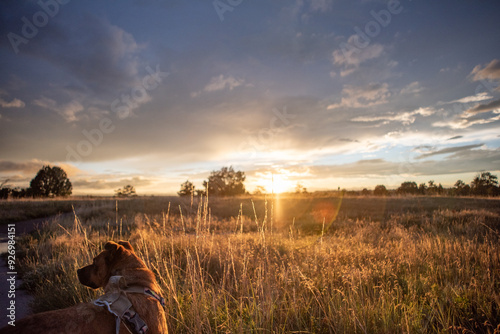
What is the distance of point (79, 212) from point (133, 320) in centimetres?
2317

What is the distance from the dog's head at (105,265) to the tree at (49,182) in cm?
6449

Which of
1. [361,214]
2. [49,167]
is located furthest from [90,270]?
[49,167]

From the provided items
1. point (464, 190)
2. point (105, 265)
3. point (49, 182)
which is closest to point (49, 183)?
point (49, 182)

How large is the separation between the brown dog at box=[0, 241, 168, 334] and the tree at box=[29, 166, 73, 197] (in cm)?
6451

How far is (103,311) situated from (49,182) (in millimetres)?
68314

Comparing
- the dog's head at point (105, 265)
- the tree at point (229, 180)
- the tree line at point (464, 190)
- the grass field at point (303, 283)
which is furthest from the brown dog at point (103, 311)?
the tree at point (229, 180)

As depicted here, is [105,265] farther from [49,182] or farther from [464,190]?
[49,182]

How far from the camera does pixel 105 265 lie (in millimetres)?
2635

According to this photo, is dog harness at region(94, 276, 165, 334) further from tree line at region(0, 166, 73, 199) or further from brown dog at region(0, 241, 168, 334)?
tree line at region(0, 166, 73, 199)

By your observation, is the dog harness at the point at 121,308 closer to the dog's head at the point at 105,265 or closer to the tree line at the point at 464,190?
the dog's head at the point at 105,265

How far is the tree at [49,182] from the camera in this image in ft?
172

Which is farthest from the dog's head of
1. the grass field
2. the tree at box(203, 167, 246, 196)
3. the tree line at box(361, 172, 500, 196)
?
the tree at box(203, 167, 246, 196)

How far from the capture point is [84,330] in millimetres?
1729

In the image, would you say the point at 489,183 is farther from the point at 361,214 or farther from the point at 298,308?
the point at 298,308
